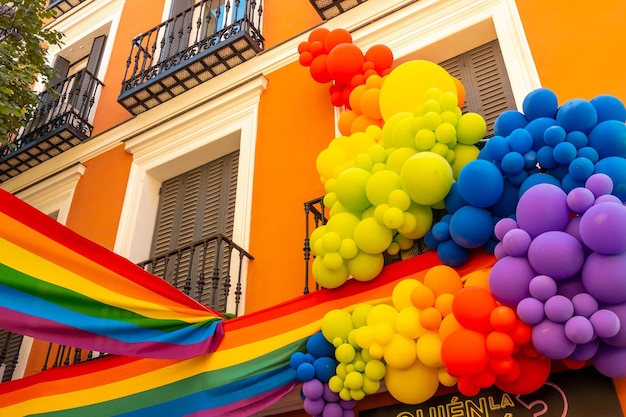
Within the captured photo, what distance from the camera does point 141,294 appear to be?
423cm

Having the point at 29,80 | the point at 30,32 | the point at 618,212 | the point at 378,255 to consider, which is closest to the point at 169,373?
the point at 378,255

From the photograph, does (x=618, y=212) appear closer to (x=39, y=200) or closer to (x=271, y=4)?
(x=271, y=4)

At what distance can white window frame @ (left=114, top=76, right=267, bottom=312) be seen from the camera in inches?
266

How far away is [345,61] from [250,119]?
1825mm

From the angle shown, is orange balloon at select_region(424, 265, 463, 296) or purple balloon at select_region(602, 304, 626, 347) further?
orange balloon at select_region(424, 265, 463, 296)

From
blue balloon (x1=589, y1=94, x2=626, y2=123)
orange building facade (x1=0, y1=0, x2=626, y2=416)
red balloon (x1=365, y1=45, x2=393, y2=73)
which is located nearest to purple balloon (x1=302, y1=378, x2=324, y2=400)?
orange building facade (x1=0, y1=0, x2=626, y2=416)

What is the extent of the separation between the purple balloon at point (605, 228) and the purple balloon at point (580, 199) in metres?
0.09

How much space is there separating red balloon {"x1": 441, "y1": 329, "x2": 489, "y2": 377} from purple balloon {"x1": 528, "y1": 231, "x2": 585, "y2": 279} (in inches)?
19.9

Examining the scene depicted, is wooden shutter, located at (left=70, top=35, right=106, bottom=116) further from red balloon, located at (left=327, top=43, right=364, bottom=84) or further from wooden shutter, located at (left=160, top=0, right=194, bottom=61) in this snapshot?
red balloon, located at (left=327, top=43, right=364, bottom=84)

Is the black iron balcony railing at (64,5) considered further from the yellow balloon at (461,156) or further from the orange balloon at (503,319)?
the orange balloon at (503,319)

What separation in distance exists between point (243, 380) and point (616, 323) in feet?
8.10

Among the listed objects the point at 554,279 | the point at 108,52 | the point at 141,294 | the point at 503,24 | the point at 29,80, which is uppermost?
the point at 108,52

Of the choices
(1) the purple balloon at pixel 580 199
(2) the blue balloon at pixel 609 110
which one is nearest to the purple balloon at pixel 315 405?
(1) the purple balloon at pixel 580 199

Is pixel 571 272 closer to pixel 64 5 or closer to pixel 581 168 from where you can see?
pixel 581 168
